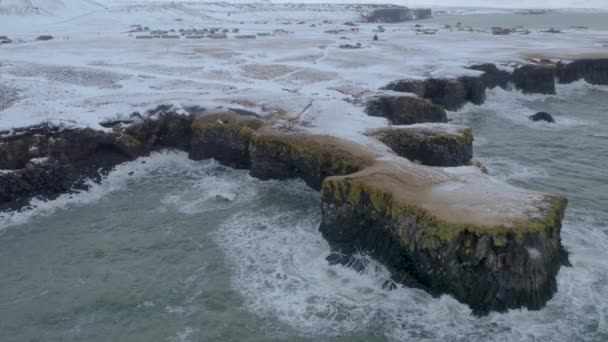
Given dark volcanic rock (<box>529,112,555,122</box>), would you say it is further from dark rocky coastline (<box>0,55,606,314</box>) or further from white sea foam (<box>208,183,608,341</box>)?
white sea foam (<box>208,183,608,341</box>)

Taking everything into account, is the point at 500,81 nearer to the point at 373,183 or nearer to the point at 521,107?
the point at 521,107

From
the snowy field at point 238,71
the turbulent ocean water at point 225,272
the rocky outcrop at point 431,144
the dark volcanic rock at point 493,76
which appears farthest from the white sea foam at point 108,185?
the dark volcanic rock at point 493,76

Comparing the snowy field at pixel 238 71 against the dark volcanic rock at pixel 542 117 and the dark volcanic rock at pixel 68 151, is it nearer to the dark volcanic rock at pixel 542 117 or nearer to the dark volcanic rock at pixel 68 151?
the dark volcanic rock at pixel 68 151

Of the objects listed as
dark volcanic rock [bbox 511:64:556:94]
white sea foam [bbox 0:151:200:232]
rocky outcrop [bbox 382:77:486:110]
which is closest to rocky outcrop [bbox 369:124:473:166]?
white sea foam [bbox 0:151:200:232]

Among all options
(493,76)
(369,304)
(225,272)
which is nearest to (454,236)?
(369,304)

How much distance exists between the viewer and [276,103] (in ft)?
99.2

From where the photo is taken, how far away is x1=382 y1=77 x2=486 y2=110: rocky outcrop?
37.2 m

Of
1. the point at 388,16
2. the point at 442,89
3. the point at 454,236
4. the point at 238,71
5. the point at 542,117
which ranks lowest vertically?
the point at 542,117

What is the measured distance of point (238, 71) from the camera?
42906mm

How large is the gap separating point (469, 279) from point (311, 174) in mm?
9893

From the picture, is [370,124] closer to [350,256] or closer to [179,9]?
[350,256]

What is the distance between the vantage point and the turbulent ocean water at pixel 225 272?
14.0 meters

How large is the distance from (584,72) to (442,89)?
725 inches

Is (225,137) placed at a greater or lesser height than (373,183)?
lesser
